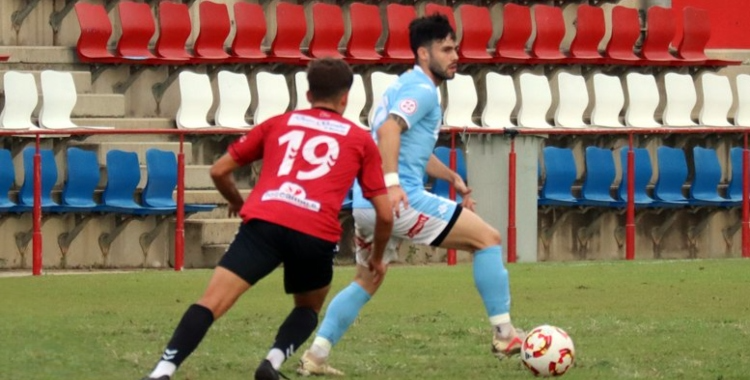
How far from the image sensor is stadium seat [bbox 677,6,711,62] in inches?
925

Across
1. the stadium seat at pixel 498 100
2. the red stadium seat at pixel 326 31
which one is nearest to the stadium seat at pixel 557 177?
the stadium seat at pixel 498 100

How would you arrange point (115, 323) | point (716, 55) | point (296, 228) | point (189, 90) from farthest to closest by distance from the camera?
point (716, 55)
point (189, 90)
point (115, 323)
point (296, 228)

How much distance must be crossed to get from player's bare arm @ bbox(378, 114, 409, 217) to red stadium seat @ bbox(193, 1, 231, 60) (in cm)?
1138

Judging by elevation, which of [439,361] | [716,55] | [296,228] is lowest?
[439,361]

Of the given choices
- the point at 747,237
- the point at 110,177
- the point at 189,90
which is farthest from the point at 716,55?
the point at 110,177

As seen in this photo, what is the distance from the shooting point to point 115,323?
10.7 meters

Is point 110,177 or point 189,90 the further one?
point 189,90

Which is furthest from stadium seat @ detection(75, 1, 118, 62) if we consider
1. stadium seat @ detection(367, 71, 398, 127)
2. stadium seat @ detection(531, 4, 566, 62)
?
stadium seat @ detection(531, 4, 566, 62)

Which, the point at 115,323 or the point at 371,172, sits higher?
the point at 371,172

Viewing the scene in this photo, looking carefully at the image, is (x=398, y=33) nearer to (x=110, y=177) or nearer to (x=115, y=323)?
(x=110, y=177)

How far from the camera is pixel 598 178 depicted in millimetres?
20094

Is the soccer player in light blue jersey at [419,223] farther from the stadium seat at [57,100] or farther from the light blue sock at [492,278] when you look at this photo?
the stadium seat at [57,100]

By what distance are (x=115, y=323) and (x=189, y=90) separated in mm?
7853

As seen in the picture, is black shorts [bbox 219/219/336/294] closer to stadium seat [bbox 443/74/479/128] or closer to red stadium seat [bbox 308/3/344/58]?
stadium seat [bbox 443/74/479/128]
